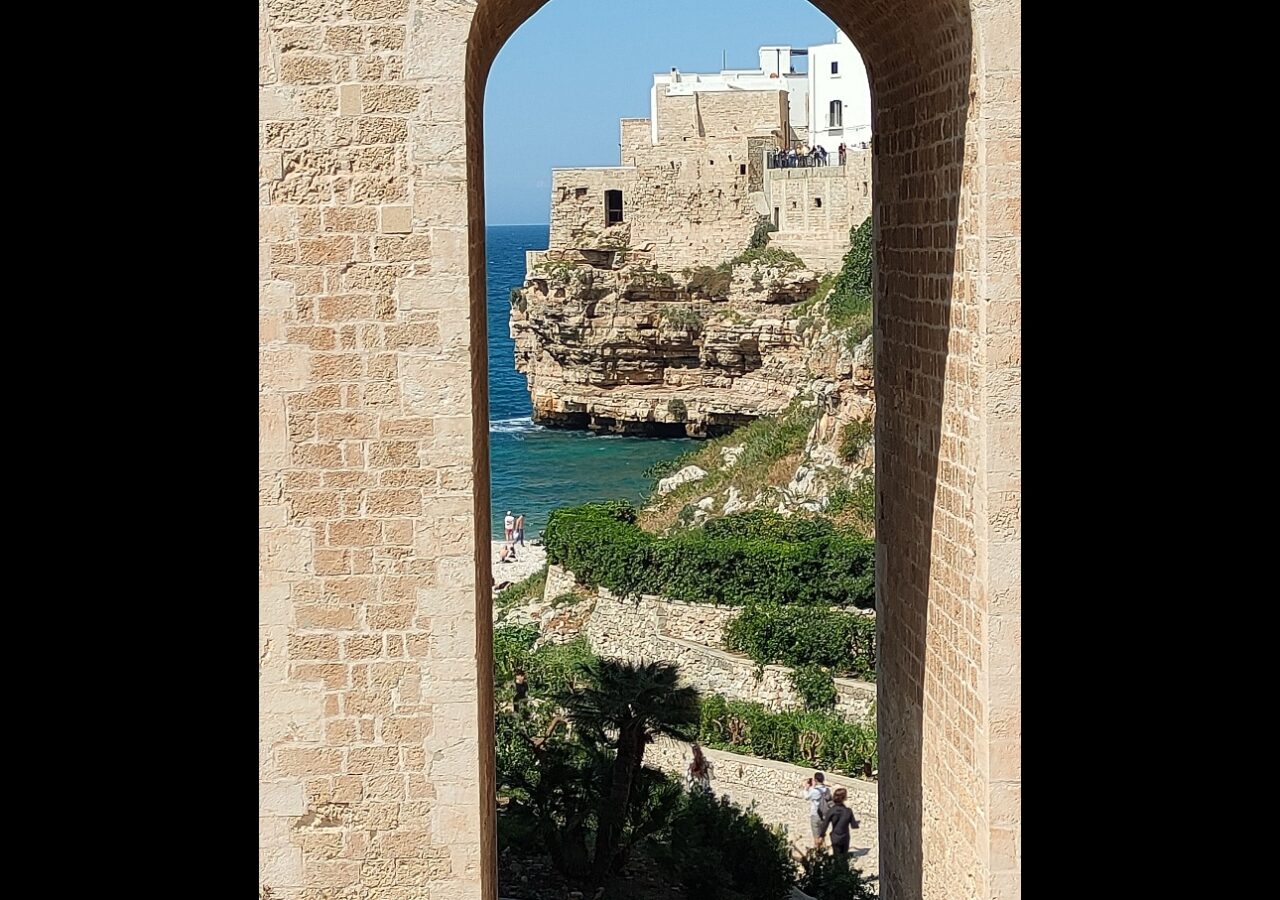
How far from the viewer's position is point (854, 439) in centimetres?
2152

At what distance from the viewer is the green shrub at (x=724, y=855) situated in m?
9.94

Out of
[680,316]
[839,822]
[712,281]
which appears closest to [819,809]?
[839,822]

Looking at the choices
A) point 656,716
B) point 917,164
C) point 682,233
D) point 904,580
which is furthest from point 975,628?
point 682,233

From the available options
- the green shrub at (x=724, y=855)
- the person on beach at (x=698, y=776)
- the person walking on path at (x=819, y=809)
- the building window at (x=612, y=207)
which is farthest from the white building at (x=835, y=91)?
the green shrub at (x=724, y=855)

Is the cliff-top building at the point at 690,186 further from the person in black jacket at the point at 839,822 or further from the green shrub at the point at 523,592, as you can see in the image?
the person in black jacket at the point at 839,822

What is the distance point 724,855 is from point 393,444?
248 inches

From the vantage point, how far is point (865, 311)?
88.5 feet

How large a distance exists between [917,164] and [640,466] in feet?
112

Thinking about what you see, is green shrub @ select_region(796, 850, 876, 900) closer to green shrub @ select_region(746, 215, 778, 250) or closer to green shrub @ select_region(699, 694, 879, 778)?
green shrub @ select_region(699, 694, 879, 778)

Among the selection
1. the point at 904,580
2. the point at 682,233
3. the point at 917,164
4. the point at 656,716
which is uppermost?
the point at 682,233

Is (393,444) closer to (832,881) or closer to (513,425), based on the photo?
(832,881)

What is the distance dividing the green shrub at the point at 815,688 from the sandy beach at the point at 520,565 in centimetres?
1213

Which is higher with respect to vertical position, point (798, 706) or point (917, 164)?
point (917, 164)

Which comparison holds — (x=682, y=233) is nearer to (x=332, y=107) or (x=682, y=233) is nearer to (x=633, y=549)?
(x=633, y=549)
